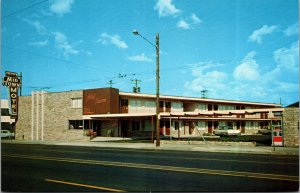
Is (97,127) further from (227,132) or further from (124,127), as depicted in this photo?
(227,132)

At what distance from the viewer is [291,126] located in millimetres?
24219

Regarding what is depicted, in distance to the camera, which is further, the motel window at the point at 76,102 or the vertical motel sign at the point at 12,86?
the vertical motel sign at the point at 12,86

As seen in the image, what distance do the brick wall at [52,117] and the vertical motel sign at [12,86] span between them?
1.74 metres

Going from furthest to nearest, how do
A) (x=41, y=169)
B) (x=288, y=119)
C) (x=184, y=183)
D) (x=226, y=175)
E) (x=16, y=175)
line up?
(x=288, y=119)
(x=41, y=169)
(x=16, y=175)
(x=226, y=175)
(x=184, y=183)

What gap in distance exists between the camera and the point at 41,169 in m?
12.8

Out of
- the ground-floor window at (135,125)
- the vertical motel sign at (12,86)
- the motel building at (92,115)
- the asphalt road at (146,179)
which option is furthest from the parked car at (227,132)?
the asphalt road at (146,179)

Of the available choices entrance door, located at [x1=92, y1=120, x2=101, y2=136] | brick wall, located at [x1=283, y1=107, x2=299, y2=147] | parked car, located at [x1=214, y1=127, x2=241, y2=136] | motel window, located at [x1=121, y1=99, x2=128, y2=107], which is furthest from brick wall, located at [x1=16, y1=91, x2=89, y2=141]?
brick wall, located at [x1=283, y1=107, x2=299, y2=147]

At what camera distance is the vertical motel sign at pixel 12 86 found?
43188mm

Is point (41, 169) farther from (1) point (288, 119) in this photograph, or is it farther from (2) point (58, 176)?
(1) point (288, 119)

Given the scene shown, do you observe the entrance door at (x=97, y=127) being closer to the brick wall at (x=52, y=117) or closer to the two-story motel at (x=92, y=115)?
the two-story motel at (x=92, y=115)

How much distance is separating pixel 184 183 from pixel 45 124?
3971 centimetres

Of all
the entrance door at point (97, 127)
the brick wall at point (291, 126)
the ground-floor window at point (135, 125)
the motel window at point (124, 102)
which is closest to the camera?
the brick wall at point (291, 126)

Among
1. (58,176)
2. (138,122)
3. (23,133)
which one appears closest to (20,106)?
(23,133)

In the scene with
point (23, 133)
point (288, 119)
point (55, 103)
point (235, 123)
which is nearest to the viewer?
point (288, 119)
